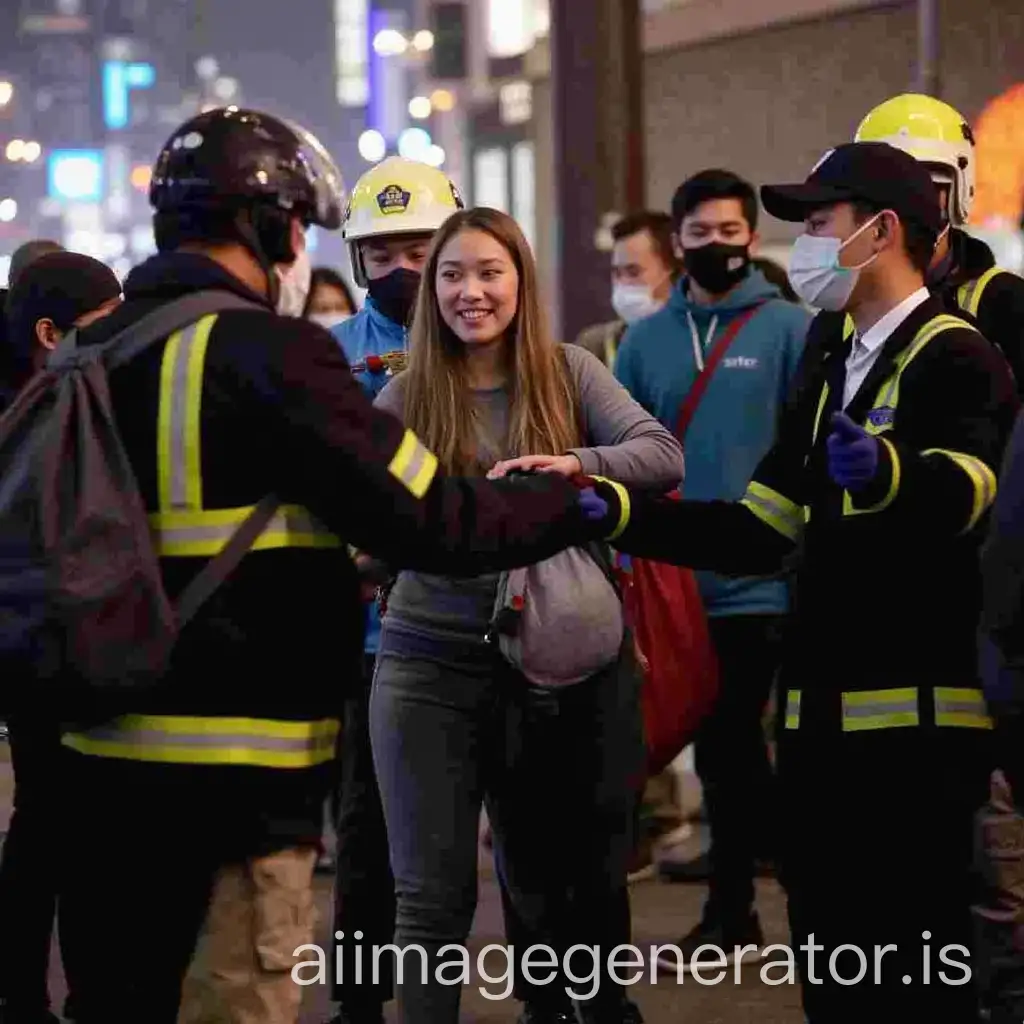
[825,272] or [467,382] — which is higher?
[825,272]

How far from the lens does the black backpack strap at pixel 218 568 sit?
3871mm

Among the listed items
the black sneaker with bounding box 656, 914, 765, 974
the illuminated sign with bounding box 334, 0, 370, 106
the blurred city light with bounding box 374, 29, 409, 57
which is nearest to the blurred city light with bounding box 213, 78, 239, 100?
the illuminated sign with bounding box 334, 0, 370, 106

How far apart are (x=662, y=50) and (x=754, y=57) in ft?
5.05

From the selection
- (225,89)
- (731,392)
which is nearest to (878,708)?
(731,392)

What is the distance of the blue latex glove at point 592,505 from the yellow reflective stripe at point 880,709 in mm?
657

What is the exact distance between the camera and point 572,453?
18.1 ft

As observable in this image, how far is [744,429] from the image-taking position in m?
7.47

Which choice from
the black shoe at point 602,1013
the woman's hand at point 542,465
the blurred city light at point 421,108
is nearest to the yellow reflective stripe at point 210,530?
the woman's hand at point 542,465

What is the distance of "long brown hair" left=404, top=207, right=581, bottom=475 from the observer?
18.1 feet

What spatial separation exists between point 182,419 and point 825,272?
1729 millimetres

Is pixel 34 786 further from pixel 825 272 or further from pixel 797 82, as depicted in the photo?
pixel 797 82

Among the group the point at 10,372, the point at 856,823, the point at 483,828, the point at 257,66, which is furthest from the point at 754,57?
the point at 257,66

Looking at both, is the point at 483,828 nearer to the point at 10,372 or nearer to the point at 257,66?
the point at 10,372

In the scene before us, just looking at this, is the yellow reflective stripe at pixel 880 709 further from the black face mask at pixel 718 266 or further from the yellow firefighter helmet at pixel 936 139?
the black face mask at pixel 718 266
